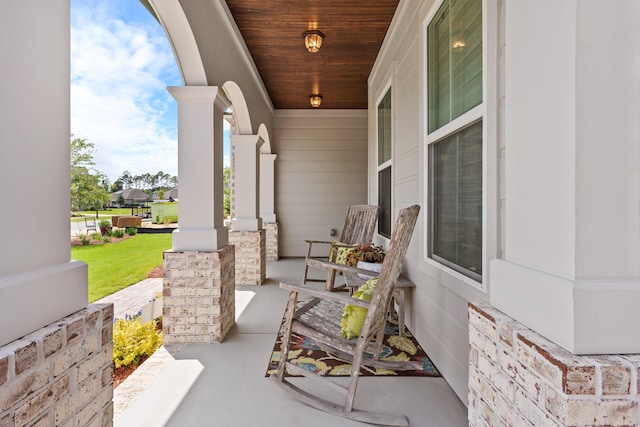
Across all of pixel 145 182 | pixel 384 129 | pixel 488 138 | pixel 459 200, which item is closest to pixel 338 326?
pixel 459 200

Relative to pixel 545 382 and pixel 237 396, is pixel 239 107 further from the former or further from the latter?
Answer: pixel 545 382

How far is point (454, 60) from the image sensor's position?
6.75ft

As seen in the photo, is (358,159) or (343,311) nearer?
(343,311)

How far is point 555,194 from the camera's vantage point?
0.78 metres

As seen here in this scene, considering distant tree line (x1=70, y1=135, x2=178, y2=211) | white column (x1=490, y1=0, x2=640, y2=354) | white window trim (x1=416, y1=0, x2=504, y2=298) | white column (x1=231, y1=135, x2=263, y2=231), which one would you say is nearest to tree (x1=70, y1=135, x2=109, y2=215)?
distant tree line (x1=70, y1=135, x2=178, y2=211)

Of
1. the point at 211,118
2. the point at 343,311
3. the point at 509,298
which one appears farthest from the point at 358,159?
the point at 509,298

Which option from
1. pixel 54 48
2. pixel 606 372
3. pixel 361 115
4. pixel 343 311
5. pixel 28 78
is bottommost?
pixel 343 311

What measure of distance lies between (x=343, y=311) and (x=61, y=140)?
172 cm

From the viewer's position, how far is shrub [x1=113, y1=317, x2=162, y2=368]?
246 centimetres

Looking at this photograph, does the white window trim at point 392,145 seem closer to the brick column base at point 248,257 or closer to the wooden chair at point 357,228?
the wooden chair at point 357,228

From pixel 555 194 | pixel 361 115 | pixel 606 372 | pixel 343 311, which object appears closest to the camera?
pixel 606 372

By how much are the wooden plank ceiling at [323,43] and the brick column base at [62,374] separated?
304 cm

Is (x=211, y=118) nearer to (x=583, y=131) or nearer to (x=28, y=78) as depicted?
(x=28, y=78)

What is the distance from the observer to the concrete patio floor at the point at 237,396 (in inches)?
67.5
